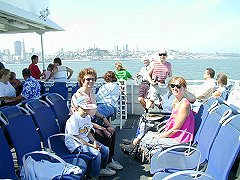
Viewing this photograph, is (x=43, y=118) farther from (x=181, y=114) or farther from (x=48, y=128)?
(x=181, y=114)

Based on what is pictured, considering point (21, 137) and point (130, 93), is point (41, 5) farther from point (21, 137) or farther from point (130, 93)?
point (21, 137)

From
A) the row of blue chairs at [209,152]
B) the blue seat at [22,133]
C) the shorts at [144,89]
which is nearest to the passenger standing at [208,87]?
the shorts at [144,89]

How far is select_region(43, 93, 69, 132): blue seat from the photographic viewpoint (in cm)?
333

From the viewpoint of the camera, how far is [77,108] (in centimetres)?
297

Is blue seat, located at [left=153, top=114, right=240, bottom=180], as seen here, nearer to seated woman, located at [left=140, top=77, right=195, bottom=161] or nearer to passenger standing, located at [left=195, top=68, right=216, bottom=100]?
seated woman, located at [left=140, top=77, right=195, bottom=161]

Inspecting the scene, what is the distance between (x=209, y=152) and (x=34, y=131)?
149 centimetres

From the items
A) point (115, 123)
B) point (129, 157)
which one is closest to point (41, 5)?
point (115, 123)

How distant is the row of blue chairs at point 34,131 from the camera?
2.28m

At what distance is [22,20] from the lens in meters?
6.98

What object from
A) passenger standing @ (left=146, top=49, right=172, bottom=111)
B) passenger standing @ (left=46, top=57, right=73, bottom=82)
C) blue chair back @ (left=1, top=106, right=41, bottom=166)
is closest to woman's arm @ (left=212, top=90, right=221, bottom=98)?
passenger standing @ (left=146, top=49, right=172, bottom=111)

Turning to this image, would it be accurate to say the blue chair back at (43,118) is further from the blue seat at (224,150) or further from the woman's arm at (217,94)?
the woman's arm at (217,94)

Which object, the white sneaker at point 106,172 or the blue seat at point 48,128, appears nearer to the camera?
the blue seat at point 48,128

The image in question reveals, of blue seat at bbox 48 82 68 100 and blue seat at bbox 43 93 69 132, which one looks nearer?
blue seat at bbox 43 93 69 132

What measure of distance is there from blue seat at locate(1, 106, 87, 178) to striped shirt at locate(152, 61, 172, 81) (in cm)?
277
